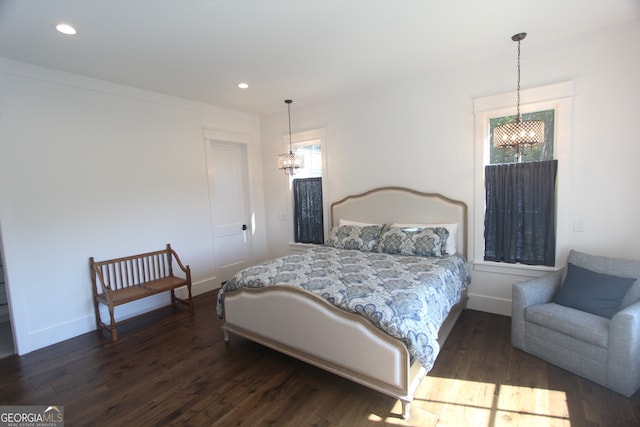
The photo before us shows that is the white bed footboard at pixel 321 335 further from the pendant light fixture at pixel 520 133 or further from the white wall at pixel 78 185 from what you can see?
the pendant light fixture at pixel 520 133

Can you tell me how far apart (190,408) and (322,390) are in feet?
2.99

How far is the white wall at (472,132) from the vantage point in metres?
2.59

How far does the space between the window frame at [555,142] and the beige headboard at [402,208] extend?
0.20m

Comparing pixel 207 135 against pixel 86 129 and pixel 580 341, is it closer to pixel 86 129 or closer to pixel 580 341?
pixel 86 129

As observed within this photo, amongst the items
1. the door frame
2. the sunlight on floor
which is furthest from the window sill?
the door frame

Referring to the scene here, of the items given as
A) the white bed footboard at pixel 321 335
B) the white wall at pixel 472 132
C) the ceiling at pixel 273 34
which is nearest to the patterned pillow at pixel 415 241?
the white wall at pixel 472 132

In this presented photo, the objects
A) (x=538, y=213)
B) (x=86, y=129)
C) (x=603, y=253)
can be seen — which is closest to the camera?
(x=603, y=253)

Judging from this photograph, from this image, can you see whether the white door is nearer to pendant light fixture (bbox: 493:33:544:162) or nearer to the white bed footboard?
the white bed footboard

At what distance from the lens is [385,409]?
1.98 m

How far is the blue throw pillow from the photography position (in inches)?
88.0

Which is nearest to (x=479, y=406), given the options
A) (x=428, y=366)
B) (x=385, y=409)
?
(x=428, y=366)

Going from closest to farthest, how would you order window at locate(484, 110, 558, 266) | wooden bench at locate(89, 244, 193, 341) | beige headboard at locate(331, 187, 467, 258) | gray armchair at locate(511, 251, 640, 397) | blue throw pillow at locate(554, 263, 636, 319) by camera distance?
gray armchair at locate(511, 251, 640, 397) < blue throw pillow at locate(554, 263, 636, 319) < window at locate(484, 110, 558, 266) < wooden bench at locate(89, 244, 193, 341) < beige headboard at locate(331, 187, 467, 258)

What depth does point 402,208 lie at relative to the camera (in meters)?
3.74

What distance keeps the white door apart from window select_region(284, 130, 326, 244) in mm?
877
